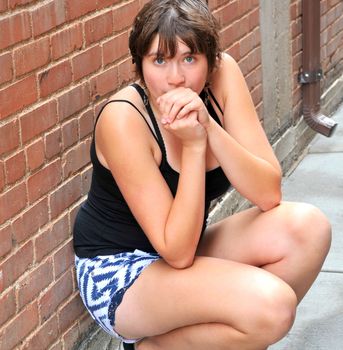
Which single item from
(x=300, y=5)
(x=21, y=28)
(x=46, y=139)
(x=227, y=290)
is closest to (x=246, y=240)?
(x=227, y=290)

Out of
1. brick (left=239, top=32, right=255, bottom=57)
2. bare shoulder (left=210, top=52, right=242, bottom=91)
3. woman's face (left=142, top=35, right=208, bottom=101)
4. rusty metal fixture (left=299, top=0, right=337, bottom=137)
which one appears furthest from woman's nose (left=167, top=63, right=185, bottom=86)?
rusty metal fixture (left=299, top=0, right=337, bottom=137)

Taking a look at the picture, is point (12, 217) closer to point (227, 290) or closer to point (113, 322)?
point (113, 322)

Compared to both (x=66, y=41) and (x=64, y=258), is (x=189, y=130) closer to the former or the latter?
(x=66, y=41)

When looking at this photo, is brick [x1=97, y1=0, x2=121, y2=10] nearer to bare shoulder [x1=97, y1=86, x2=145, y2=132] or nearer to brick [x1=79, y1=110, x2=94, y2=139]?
brick [x1=79, y1=110, x2=94, y2=139]

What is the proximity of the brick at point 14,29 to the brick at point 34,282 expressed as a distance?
686 millimetres

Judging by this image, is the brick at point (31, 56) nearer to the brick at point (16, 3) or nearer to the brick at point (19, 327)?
the brick at point (16, 3)

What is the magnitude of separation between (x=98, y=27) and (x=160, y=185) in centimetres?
73

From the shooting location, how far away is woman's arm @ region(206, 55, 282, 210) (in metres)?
2.97

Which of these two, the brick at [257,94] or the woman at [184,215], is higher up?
the woman at [184,215]

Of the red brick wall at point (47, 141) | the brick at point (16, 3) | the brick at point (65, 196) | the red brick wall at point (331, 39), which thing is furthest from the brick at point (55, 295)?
the red brick wall at point (331, 39)

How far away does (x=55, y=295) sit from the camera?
10.2 ft

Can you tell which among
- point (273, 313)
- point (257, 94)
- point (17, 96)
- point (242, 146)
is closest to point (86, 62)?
point (17, 96)

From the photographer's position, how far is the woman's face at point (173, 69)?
2.82 m

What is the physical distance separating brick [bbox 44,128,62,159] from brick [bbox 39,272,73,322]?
0.41m
